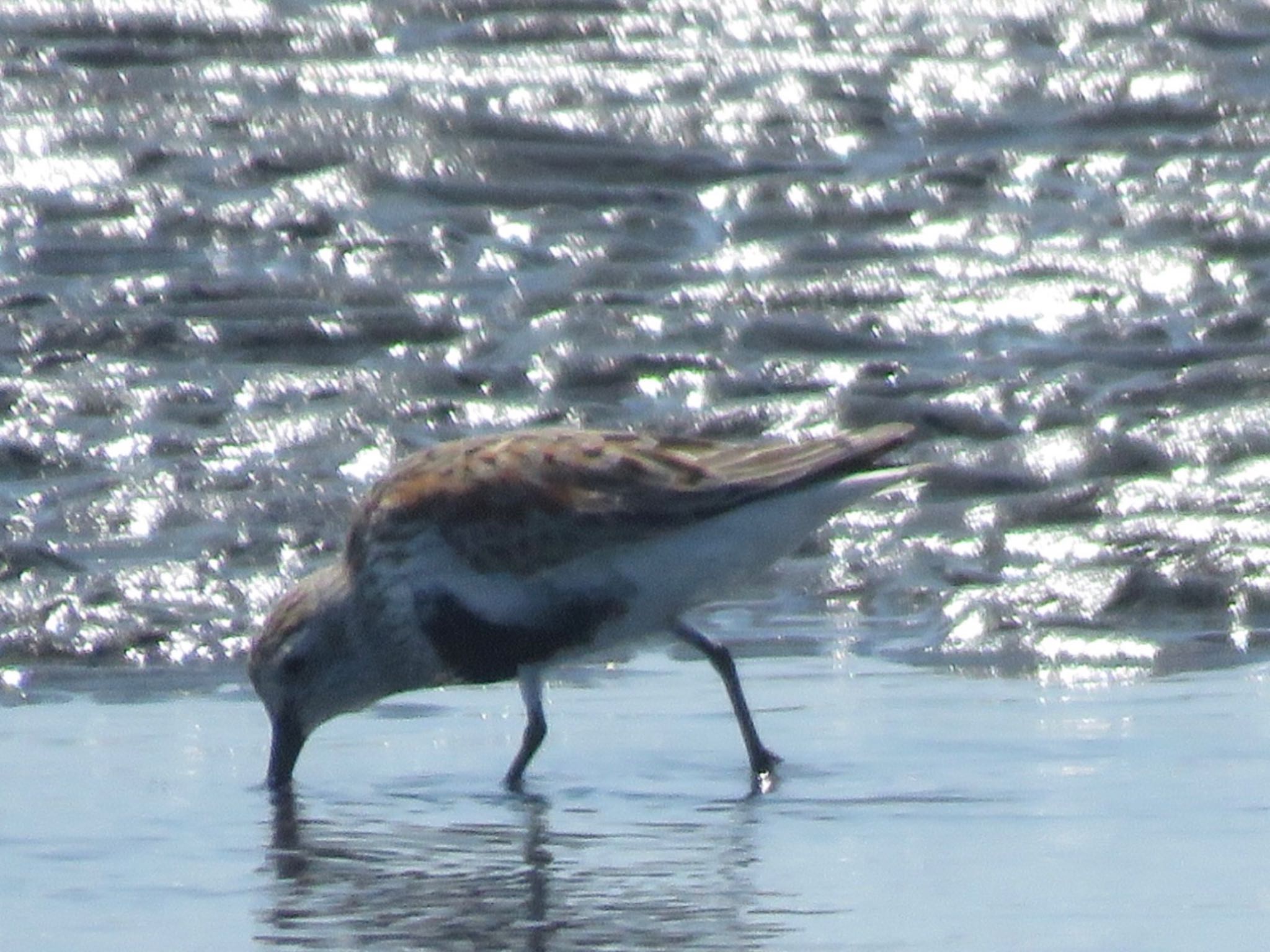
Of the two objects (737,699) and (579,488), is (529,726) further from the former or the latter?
(579,488)

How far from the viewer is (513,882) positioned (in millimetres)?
6738

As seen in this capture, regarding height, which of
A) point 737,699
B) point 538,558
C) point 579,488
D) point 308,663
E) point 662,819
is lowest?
point 662,819

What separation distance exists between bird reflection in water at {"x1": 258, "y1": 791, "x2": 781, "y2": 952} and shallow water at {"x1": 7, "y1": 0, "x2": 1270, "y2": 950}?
22 mm

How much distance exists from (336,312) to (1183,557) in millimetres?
4256

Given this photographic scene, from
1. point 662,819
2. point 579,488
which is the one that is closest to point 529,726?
point 579,488

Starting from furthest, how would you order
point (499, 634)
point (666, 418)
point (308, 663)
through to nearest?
1. point (666, 418)
2. point (308, 663)
3. point (499, 634)

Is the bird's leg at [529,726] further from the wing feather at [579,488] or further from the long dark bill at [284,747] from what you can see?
the long dark bill at [284,747]

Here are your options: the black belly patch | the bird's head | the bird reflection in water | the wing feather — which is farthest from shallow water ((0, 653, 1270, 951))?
the wing feather

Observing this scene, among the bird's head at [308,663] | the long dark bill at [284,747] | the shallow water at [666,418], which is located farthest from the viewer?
the bird's head at [308,663]

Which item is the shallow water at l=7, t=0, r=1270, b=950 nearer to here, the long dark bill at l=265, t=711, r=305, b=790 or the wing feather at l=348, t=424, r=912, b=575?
the long dark bill at l=265, t=711, r=305, b=790

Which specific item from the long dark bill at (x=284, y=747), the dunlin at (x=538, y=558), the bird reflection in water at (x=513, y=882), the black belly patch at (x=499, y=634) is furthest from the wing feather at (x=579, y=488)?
the bird reflection in water at (x=513, y=882)

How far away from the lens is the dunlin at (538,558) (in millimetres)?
8234

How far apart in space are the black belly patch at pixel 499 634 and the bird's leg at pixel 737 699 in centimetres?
27

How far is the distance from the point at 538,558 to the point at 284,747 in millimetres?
883
